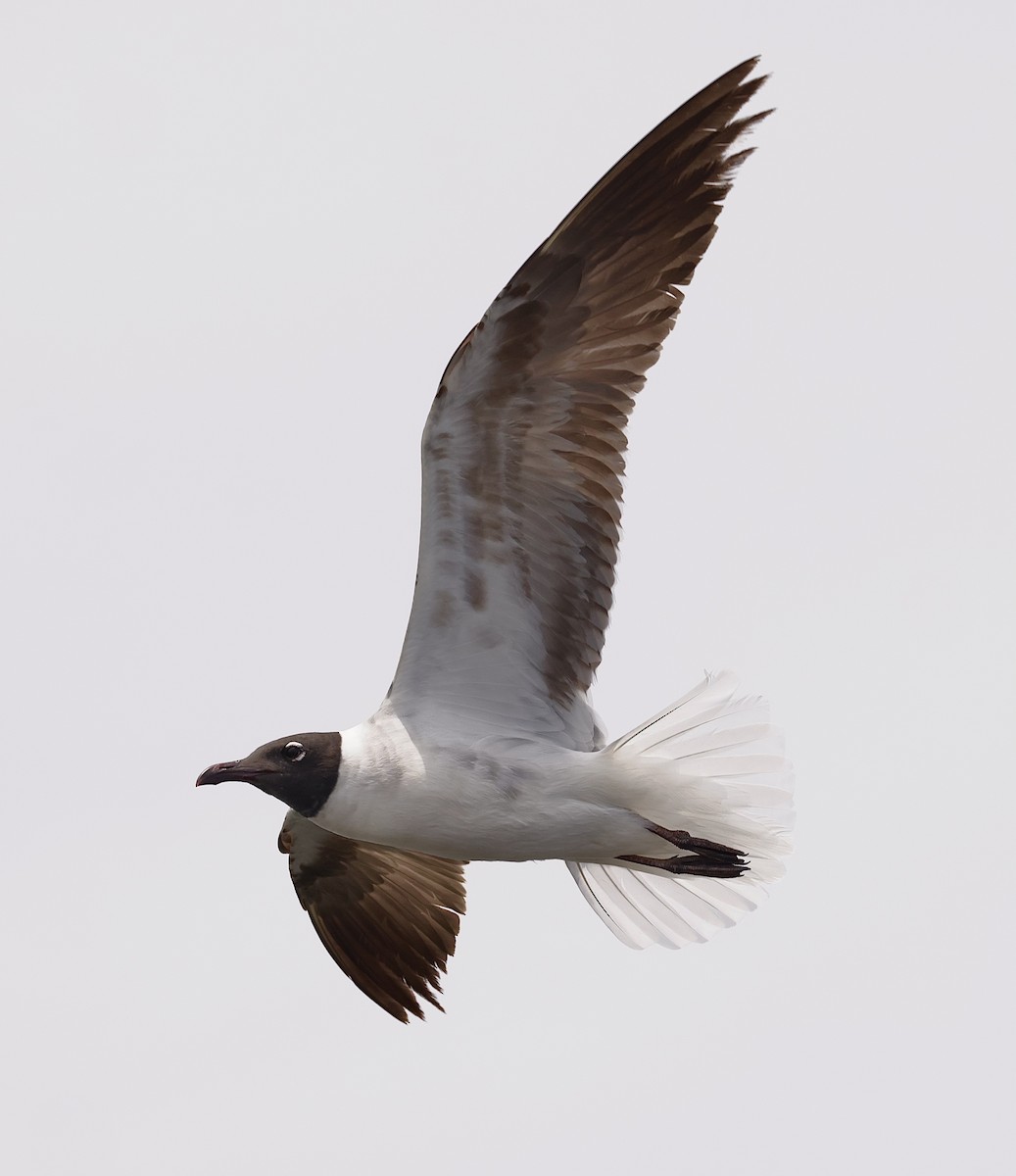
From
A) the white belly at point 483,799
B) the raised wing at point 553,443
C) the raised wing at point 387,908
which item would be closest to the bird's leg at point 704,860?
the white belly at point 483,799

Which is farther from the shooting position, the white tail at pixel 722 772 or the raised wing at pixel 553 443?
the white tail at pixel 722 772

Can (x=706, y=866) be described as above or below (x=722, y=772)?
below

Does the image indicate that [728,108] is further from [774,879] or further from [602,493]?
[774,879]

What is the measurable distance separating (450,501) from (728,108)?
1.89 meters

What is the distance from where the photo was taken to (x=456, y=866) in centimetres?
1093

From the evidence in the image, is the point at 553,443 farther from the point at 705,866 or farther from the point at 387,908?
the point at 387,908

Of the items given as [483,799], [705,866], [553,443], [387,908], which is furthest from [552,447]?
[387,908]

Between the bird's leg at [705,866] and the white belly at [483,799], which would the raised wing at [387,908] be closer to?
the white belly at [483,799]

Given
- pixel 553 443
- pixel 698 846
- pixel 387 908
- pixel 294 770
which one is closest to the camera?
pixel 553 443

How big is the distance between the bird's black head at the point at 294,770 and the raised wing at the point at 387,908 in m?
1.49

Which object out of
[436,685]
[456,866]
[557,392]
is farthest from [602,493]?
[456,866]

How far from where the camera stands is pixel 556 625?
9328 mm

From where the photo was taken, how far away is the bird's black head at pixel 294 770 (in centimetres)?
925

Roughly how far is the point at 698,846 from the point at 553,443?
69.2 inches
